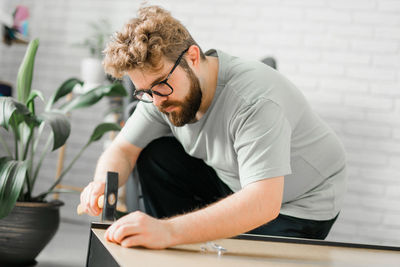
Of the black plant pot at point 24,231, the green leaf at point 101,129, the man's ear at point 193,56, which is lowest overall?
the black plant pot at point 24,231

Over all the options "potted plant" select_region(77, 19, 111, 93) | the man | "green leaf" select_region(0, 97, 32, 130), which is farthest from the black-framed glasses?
"potted plant" select_region(77, 19, 111, 93)

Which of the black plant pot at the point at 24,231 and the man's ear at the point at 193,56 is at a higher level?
the man's ear at the point at 193,56

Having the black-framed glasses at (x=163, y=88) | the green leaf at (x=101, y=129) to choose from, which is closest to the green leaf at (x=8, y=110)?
the green leaf at (x=101, y=129)

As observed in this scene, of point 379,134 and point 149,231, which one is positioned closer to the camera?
point 149,231

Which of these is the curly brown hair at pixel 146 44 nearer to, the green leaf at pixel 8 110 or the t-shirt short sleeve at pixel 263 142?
the t-shirt short sleeve at pixel 263 142

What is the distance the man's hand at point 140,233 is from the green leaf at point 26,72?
3.47ft

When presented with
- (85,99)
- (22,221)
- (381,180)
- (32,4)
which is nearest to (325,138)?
(85,99)

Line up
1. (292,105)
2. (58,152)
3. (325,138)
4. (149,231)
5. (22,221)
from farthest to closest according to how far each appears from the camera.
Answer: (58,152), (22,221), (325,138), (292,105), (149,231)

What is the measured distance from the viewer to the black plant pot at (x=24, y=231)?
5.57ft

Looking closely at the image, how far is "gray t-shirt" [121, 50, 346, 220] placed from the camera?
117 cm

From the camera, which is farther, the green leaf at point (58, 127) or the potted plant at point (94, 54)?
the potted plant at point (94, 54)

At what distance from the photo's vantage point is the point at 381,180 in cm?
263

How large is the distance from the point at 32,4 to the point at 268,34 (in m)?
1.62

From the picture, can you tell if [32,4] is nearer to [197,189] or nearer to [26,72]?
[26,72]
